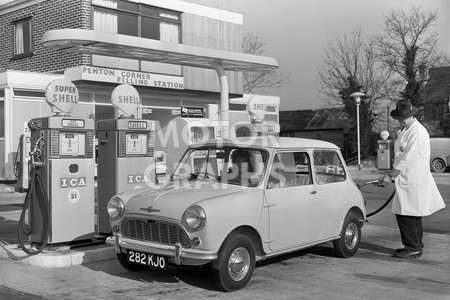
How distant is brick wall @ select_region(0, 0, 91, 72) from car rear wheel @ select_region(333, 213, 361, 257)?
1272 cm

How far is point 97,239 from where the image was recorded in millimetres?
7977

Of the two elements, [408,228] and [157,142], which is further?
[157,142]

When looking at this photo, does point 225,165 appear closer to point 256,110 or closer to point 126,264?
point 126,264

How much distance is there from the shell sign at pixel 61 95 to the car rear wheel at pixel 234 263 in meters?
3.43

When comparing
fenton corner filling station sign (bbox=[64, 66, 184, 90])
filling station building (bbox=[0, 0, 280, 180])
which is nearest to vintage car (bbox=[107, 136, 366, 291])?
filling station building (bbox=[0, 0, 280, 180])

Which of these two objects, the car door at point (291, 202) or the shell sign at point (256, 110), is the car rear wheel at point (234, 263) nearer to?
the car door at point (291, 202)

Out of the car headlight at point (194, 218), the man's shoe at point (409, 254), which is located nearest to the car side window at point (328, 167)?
the man's shoe at point (409, 254)

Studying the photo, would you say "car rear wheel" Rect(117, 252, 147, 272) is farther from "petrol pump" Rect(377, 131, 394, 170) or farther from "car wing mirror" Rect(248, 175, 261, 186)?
"petrol pump" Rect(377, 131, 394, 170)

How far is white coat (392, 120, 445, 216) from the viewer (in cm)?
720

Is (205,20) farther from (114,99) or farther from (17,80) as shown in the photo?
(114,99)

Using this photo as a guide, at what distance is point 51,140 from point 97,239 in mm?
1746

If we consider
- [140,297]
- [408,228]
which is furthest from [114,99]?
[408,228]

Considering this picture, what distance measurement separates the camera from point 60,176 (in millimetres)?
7254

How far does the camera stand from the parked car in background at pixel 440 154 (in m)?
25.5
